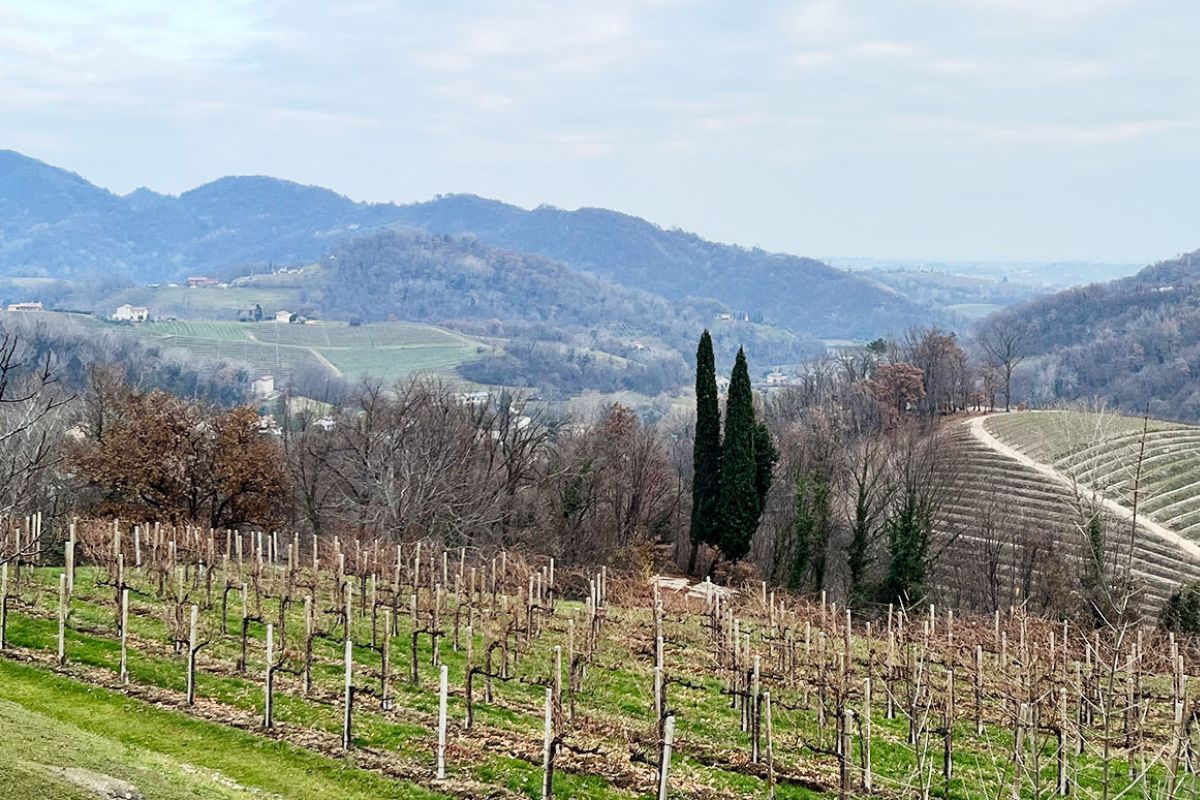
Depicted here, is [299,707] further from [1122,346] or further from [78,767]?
[1122,346]

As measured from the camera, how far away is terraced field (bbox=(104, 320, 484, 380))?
16668 cm

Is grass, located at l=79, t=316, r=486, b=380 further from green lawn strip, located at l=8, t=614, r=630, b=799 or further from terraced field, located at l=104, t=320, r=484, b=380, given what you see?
green lawn strip, located at l=8, t=614, r=630, b=799

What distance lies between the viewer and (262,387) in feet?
452

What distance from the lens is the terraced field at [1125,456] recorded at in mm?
48031

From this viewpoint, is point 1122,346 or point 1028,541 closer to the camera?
point 1028,541

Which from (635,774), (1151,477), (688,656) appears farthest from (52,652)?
(1151,477)

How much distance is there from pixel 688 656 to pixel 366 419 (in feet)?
93.2

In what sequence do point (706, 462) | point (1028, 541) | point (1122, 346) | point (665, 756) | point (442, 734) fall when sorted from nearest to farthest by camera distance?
point (665, 756)
point (442, 734)
point (1028, 541)
point (706, 462)
point (1122, 346)

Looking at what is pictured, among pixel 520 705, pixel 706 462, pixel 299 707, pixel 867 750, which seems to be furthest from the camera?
pixel 706 462

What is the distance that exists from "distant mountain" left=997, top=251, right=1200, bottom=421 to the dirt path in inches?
1463

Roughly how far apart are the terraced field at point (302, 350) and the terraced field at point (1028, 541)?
11507 cm

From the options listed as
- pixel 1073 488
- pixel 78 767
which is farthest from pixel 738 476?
pixel 78 767

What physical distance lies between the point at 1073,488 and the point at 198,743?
3729 centimetres

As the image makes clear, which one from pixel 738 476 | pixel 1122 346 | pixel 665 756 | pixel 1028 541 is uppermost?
pixel 1122 346
